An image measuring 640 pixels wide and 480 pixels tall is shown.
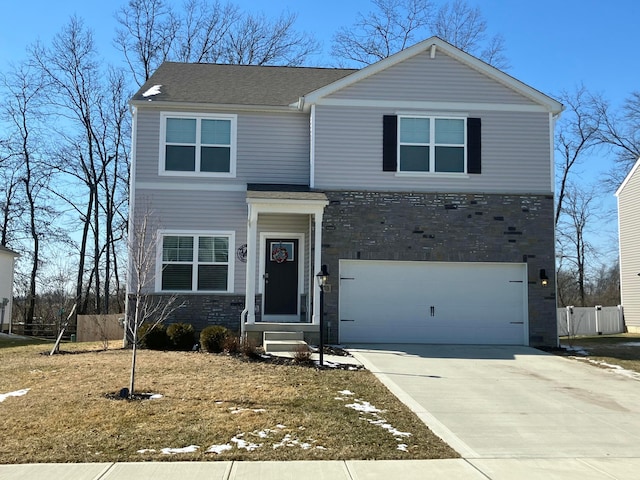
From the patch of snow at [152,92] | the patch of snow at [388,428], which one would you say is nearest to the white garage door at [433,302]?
the patch of snow at [152,92]

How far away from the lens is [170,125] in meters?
15.5

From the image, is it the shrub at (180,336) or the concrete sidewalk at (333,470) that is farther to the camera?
the shrub at (180,336)

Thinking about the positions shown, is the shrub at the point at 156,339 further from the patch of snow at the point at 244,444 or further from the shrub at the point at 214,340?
the patch of snow at the point at 244,444

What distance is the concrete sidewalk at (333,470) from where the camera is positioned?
5523 millimetres

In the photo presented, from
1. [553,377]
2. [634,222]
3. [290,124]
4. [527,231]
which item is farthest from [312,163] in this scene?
[634,222]

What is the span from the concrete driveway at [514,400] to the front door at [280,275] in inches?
101

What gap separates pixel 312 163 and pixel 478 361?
20.0 ft

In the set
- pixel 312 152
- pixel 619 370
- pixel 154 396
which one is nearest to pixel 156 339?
pixel 154 396

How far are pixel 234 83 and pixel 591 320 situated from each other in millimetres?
17740

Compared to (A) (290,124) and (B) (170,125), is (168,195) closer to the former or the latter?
(B) (170,125)

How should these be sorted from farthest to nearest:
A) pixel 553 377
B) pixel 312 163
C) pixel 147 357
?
pixel 312 163 < pixel 147 357 < pixel 553 377

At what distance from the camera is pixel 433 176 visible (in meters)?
15.2

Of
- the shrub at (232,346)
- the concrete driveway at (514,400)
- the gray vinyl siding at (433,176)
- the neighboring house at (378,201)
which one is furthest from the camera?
the gray vinyl siding at (433,176)

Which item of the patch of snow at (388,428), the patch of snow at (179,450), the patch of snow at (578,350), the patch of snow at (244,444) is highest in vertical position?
the patch of snow at (578,350)
